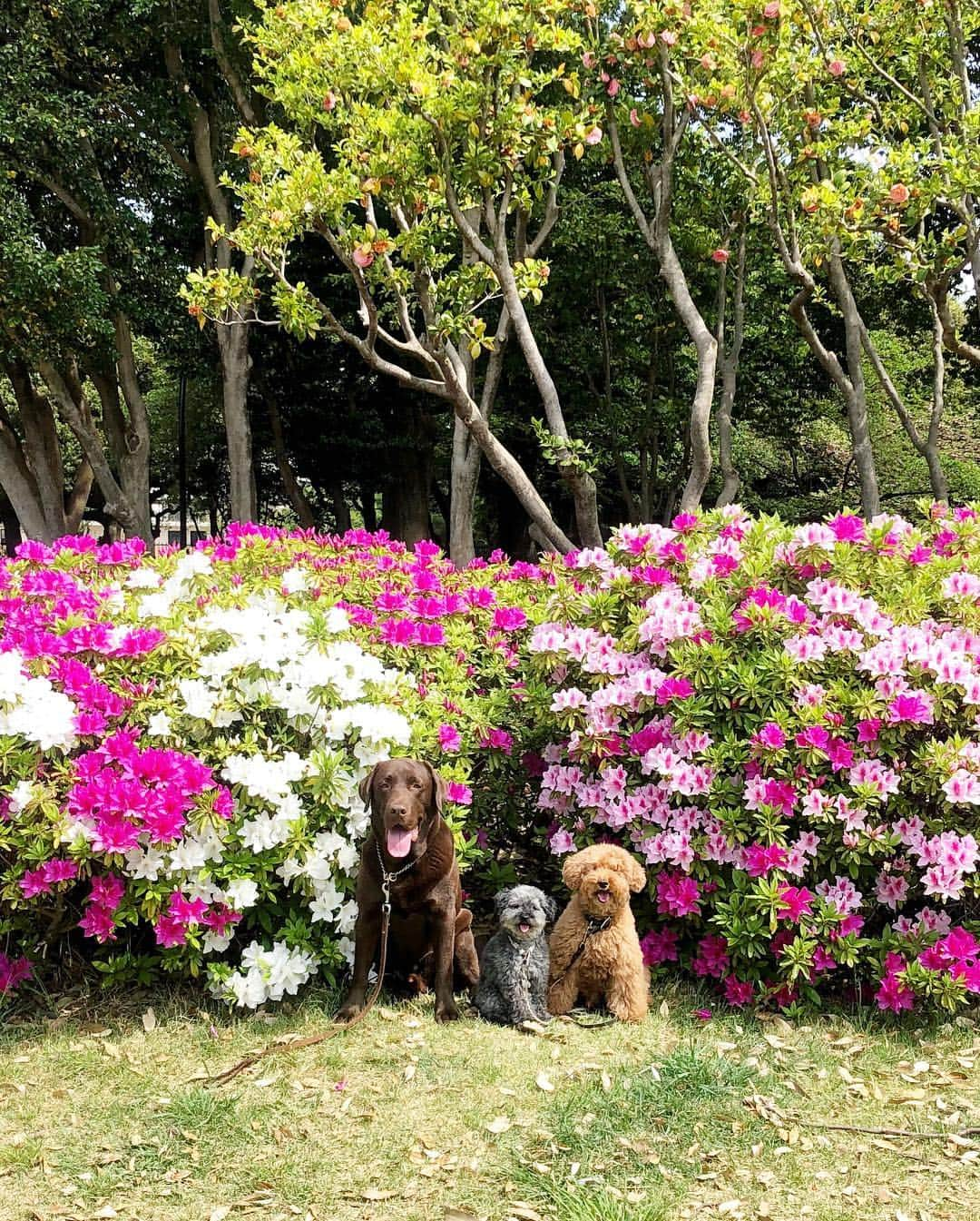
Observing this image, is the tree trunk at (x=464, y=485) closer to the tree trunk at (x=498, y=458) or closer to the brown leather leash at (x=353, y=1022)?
the tree trunk at (x=498, y=458)

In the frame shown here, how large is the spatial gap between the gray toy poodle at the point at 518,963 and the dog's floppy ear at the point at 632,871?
0.30 m

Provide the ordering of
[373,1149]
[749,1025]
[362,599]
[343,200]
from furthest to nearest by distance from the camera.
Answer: [343,200] → [362,599] → [749,1025] → [373,1149]

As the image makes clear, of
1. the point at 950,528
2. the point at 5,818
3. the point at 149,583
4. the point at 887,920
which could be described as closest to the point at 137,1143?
the point at 5,818

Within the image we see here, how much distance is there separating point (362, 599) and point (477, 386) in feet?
40.5

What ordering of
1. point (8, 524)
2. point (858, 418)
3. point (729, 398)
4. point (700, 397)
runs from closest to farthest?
point (700, 397), point (858, 418), point (729, 398), point (8, 524)

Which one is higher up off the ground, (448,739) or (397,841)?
(448,739)

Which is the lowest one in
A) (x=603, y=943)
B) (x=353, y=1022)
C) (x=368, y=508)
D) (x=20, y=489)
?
(x=353, y=1022)

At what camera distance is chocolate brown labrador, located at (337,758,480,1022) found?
3639 millimetres

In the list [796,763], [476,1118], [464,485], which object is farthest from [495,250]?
[476,1118]

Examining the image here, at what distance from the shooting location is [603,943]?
153 inches

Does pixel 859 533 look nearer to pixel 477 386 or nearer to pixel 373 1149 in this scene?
pixel 373 1149

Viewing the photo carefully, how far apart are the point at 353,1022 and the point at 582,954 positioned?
0.88 m

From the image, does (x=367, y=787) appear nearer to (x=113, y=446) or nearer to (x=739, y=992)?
(x=739, y=992)

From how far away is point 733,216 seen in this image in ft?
42.4
